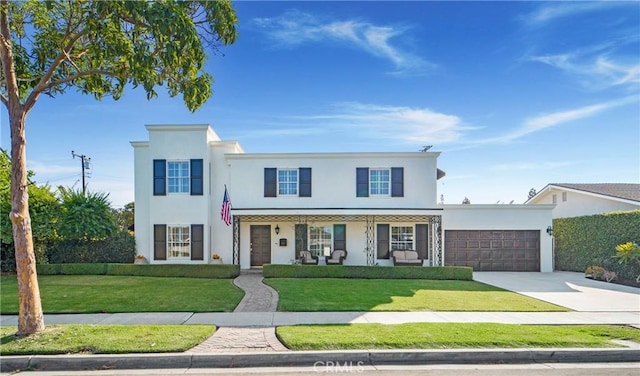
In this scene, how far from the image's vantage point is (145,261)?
17.0 metres

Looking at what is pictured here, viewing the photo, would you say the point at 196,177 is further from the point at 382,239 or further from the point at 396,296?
the point at 396,296

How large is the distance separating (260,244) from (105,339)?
11.6 metres

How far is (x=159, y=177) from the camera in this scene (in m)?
17.1

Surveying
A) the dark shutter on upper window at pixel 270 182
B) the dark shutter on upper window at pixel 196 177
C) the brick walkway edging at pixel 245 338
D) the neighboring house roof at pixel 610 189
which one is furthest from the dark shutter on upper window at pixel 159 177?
the neighboring house roof at pixel 610 189

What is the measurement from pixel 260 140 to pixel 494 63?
11930 millimetres

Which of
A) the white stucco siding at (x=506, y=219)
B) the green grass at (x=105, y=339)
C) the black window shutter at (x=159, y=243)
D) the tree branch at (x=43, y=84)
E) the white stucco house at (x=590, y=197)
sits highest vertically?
the tree branch at (x=43, y=84)

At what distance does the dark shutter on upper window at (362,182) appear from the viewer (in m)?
17.4

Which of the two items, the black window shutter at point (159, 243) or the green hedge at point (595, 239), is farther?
the black window shutter at point (159, 243)

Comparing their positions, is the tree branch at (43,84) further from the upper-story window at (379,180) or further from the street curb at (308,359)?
the upper-story window at (379,180)

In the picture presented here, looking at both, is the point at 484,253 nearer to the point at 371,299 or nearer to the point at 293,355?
the point at 371,299

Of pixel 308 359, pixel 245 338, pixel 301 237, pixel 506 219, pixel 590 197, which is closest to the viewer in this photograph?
pixel 308 359

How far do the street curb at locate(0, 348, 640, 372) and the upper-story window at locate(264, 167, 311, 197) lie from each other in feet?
39.4

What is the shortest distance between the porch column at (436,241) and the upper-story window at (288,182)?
21.9 ft

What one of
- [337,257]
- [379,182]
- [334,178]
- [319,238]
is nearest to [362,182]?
[379,182]
